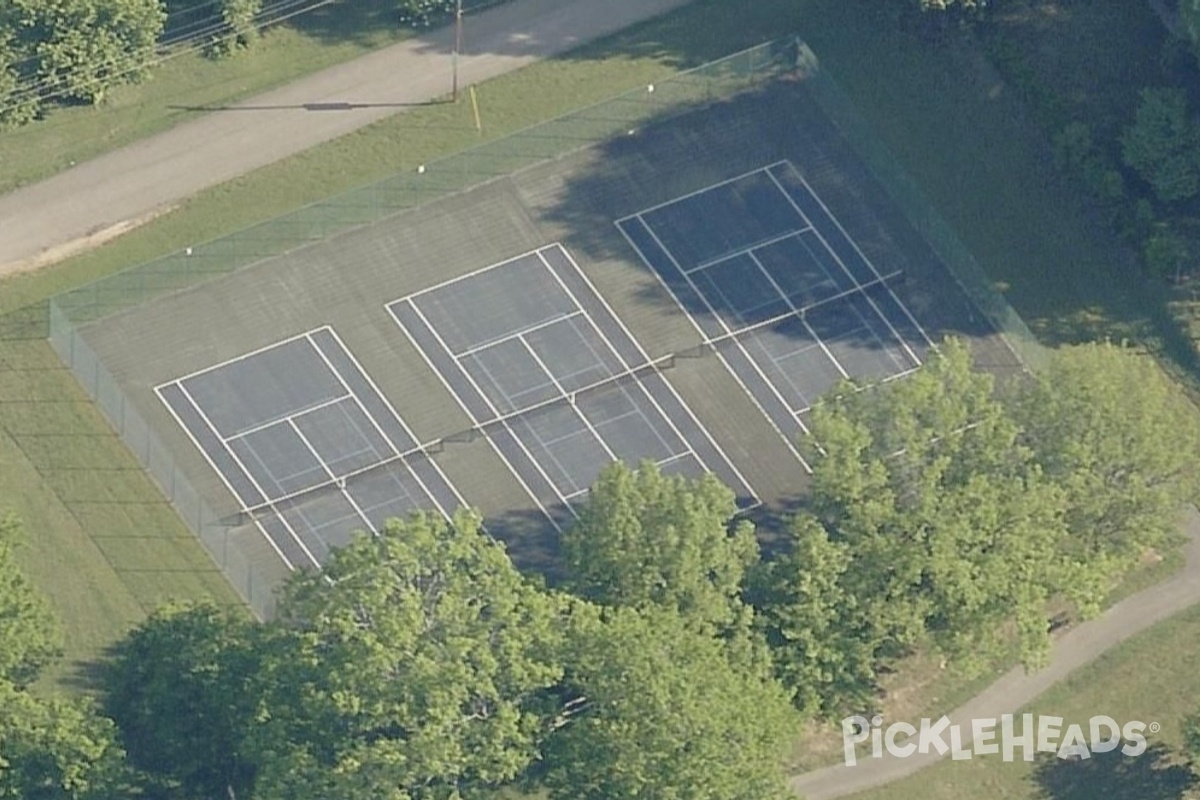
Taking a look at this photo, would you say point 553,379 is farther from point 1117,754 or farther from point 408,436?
point 1117,754

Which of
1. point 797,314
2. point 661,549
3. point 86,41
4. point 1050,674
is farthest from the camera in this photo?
point 86,41

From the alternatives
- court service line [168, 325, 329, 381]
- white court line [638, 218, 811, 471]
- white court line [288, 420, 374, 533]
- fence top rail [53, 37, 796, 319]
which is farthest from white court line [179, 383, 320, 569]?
white court line [638, 218, 811, 471]

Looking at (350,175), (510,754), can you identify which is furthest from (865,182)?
(510,754)

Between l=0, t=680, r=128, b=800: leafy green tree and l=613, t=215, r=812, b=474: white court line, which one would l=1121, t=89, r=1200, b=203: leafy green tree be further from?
l=0, t=680, r=128, b=800: leafy green tree

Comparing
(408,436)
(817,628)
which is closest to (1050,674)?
(817,628)

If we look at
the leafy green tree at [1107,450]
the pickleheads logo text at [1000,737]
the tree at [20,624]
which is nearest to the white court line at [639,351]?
the pickleheads logo text at [1000,737]

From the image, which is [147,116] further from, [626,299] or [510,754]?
[510,754]

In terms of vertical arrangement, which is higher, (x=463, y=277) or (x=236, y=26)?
(x=236, y=26)
